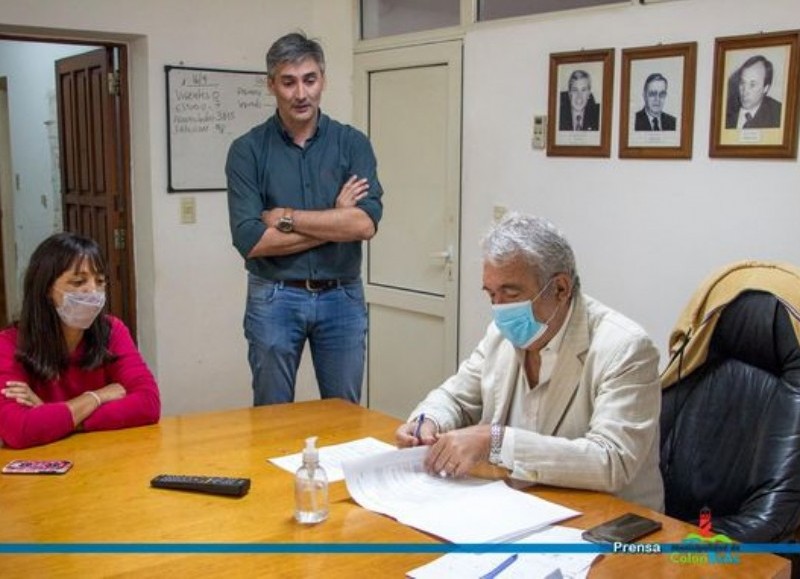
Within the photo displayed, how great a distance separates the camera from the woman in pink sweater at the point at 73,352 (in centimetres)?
213

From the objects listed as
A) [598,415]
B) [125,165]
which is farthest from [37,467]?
[125,165]

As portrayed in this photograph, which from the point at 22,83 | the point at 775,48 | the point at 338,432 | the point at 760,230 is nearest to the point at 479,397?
the point at 338,432

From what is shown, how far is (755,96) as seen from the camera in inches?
116

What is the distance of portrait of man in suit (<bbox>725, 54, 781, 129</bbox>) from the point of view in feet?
9.57

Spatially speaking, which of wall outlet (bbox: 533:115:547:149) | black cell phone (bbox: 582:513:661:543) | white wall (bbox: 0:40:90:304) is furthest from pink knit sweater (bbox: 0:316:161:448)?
white wall (bbox: 0:40:90:304)

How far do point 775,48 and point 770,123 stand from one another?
244 millimetres

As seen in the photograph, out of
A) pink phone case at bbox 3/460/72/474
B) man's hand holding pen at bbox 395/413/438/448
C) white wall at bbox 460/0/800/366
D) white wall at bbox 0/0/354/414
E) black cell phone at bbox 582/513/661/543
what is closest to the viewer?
black cell phone at bbox 582/513/661/543

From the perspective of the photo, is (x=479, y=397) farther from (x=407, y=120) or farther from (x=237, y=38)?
(x=237, y=38)

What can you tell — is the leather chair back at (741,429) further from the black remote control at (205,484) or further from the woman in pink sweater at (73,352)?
the woman in pink sweater at (73,352)

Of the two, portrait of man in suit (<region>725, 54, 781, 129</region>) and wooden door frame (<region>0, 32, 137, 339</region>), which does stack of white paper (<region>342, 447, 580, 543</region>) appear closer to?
portrait of man in suit (<region>725, 54, 781, 129</region>)

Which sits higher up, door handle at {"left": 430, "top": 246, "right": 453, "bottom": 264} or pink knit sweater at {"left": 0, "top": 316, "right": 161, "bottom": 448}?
door handle at {"left": 430, "top": 246, "right": 453, "bottom": 264}

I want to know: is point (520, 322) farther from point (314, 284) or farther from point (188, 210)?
point (188, 210)

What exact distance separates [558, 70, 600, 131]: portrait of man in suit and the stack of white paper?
2084 mm

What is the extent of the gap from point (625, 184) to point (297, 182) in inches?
52.8
